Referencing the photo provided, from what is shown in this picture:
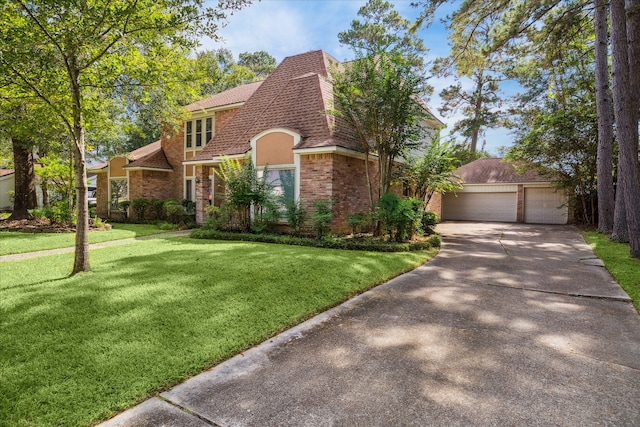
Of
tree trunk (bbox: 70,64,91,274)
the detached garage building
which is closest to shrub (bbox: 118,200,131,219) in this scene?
tree trunk (bbox: 70,64,91,274)

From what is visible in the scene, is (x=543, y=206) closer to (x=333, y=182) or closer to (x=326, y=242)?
(x=333, y=182)

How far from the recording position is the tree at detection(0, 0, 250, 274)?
468 centimetres

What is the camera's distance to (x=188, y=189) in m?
18.6

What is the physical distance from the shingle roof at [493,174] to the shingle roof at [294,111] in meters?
12.1

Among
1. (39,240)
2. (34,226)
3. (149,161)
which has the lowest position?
(39,240)

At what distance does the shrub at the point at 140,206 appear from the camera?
1756 centimetres

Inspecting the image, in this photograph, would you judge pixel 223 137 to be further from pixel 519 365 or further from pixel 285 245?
pixel 519 365

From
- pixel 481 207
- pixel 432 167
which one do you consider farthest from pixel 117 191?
pixel 481 207

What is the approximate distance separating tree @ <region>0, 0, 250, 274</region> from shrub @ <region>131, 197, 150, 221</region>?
1242 cm

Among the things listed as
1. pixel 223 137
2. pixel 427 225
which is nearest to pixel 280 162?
pixel 223 137

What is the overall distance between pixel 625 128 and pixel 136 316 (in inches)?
454

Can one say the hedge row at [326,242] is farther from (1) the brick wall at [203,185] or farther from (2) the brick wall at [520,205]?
(2) the brick wall at [520,205]

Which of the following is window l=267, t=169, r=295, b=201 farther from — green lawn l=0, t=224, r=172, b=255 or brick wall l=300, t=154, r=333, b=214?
green lawn l=0, t=224, r=172, b=255

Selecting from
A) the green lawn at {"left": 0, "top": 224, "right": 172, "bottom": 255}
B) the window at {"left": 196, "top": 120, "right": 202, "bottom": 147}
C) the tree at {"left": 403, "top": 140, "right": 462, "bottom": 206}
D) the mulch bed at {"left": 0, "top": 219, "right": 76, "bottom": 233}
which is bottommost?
the green lawn at {"left": 0, "top": 224, "right": 172, "bottom": 255}
